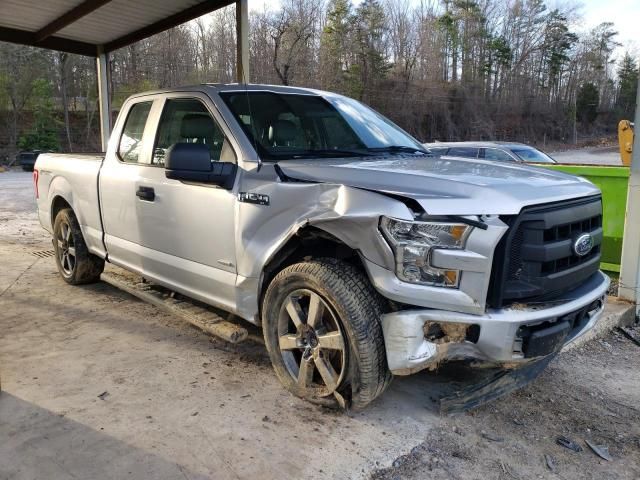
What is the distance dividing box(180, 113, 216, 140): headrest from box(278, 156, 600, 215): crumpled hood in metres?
0.80

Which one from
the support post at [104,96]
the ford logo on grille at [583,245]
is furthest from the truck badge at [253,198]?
the support post at [104,96]

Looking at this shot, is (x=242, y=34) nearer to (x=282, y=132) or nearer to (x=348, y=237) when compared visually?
(x=282, y=132)

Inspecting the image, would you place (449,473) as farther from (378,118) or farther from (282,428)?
(378,118)

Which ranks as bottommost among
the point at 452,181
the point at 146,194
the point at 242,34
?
the point at 146,194

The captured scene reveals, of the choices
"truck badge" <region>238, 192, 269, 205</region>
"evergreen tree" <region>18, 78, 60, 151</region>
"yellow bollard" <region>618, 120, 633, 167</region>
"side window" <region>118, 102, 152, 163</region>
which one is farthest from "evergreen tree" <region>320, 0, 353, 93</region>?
"truck badge" <region>238, 192, 269, 205</region>

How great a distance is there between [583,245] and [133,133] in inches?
148

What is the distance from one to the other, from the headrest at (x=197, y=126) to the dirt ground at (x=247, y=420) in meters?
A: 1.64

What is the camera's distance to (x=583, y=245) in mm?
3168

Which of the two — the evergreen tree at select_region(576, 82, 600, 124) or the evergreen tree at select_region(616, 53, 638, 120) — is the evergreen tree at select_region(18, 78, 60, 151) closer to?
the evergreen tree at select_region(576, 82, 600, 124)

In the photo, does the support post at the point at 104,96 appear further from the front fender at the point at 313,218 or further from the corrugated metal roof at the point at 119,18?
the front fender at the point at 313,218

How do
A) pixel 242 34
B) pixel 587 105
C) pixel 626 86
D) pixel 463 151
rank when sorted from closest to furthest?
1. pixel 242 34
2. pixel 463 151
3. pixel 587 105
4. pixel 626 86

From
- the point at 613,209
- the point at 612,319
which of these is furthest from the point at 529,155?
the point at 612,319

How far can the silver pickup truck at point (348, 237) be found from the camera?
277 cm

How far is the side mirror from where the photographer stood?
3525 millimetres
